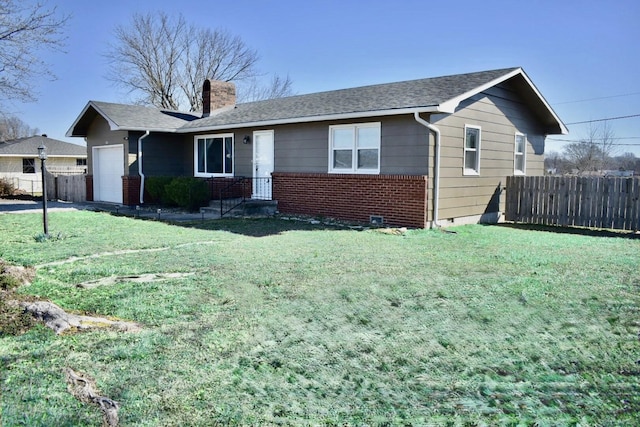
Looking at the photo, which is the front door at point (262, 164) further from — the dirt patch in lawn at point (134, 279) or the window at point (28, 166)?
the window at point (28, 166)

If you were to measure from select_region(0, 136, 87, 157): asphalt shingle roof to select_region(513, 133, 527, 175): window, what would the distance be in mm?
31660

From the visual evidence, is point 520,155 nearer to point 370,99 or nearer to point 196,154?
point 370,99

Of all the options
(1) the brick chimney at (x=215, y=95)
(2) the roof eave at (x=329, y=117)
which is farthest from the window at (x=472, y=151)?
(1) the brick chimney at (x=215, y=95)

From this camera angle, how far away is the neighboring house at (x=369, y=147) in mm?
12109

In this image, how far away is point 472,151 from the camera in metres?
13.5

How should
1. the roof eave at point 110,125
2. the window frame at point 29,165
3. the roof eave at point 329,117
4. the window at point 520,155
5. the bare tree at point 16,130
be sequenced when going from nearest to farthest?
the roof eave at point 329,117
the window at point 520,155
the roof eave at point 110,125
the window frame at point 29,165
the bare tree at point 16,130

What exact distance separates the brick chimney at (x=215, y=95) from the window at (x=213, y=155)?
2.28 m

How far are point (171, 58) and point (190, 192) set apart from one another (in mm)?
26031

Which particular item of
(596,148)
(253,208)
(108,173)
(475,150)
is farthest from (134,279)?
(596,148)

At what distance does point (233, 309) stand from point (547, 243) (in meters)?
7.25

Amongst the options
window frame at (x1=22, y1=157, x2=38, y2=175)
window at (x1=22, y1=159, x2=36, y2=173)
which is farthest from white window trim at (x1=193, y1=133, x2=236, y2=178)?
window at (x1=22, y1=159, x2=36, y2=173)

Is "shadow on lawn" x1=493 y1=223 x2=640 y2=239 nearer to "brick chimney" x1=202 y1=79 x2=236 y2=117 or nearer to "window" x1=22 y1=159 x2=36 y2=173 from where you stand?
"brick chimney" x1=202 y1=79 x2=236 y2=117

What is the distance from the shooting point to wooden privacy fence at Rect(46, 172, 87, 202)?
20.8 metres

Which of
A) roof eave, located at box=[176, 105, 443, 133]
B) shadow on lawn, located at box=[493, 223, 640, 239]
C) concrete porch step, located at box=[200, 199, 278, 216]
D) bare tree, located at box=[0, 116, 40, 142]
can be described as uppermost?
bare tree, located at box=[0, 116, 40, 142]
